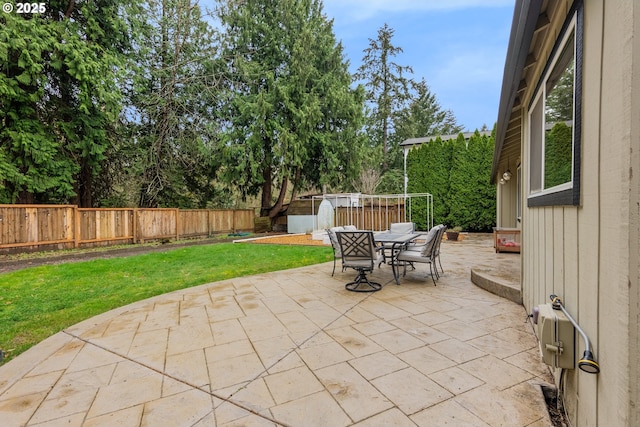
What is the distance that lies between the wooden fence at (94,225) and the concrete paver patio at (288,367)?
7.20 m

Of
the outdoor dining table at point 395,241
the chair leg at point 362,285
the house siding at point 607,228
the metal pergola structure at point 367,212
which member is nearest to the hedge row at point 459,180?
the metal pergola structure at point 367,212

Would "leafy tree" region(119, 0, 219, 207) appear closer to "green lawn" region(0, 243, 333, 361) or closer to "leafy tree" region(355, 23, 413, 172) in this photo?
"green lawn" region(0, 243, 333, 361)

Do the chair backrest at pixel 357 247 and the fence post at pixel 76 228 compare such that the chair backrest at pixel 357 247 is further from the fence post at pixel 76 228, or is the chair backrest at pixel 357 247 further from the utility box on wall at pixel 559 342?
the fence post at pixel 76 228

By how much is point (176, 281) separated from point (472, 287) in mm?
4900

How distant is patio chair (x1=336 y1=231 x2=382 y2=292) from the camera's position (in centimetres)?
455

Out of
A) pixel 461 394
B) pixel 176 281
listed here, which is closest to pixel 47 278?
pixel 176 281

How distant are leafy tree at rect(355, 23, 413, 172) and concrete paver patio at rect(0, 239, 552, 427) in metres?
22.5

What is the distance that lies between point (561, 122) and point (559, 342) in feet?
4.77

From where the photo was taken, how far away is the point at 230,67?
51.8 ft

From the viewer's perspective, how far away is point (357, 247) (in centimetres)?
467

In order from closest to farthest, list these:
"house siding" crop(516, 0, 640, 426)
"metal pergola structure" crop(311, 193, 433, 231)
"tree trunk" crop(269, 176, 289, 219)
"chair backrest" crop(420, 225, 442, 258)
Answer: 1. "house siding" crop(516, 0, 640, 426)
2. "chair backrest" crop(420, 225, 442, 258)
3. "metal pergola structure" crop(311, 193, 433, 231)
4. "tree trunk" crop(269, 176, 289, 219)

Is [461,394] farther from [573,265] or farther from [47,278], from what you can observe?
[47,278]

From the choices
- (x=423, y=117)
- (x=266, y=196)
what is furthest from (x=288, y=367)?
(x=423, y=117)

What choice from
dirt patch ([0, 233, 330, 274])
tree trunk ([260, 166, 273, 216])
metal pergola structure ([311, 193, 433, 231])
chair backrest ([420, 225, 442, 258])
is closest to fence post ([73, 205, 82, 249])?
dirt patch ([0, 233, 330, 274])
